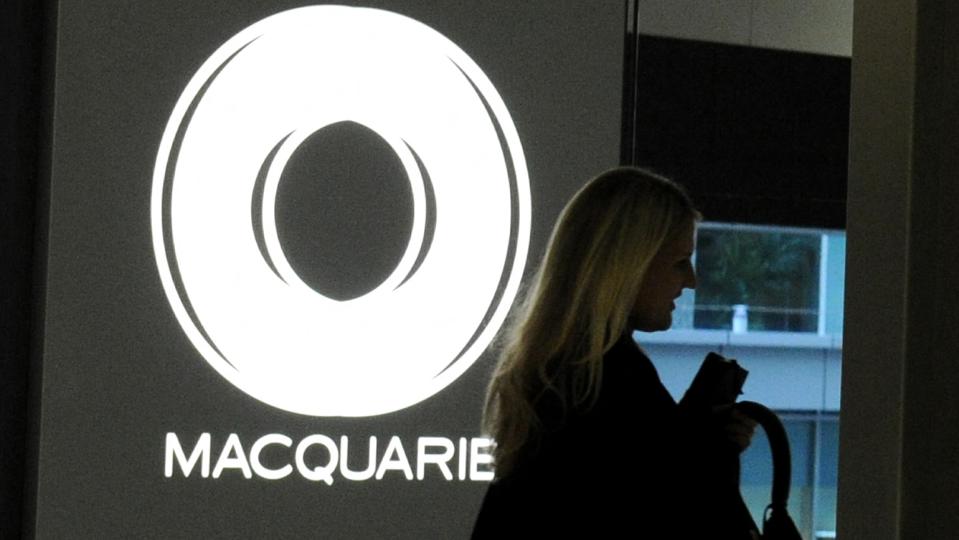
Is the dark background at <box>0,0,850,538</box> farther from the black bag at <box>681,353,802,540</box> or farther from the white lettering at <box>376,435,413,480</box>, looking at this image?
the black bag at <box>681,353,802,540</box>

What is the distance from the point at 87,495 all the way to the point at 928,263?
2.67 metres

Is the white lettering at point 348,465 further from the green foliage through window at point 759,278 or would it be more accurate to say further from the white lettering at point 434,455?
the green foliage through window at point 759,278

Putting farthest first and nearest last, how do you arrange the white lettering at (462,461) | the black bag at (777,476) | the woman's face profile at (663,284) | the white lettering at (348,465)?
the white lettering at (462,461) < the white lettering at (348,465) < the woman's face profile at (663,284) < the black bag at (777,476)

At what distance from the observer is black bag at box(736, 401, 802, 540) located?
1564 millimetres

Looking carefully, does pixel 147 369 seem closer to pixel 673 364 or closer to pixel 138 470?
pixel 138 470

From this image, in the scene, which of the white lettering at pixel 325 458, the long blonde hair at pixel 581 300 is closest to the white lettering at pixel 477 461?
the white lettering at pixel 325 458

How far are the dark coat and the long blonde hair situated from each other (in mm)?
28

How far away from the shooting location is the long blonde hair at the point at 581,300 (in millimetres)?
1651

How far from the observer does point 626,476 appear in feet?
5.21

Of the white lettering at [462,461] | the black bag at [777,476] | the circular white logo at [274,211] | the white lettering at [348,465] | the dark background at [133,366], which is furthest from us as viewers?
the white lettering at [462,461]

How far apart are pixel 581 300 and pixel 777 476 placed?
321 millimetres

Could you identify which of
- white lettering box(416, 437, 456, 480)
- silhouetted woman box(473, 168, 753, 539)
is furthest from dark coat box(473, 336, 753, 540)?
white lettering box(416, 437, 456, 480)

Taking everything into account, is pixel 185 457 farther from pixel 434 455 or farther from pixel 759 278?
pixel 759 278

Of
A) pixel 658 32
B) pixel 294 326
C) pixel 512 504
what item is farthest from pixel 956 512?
pixel 658 32
